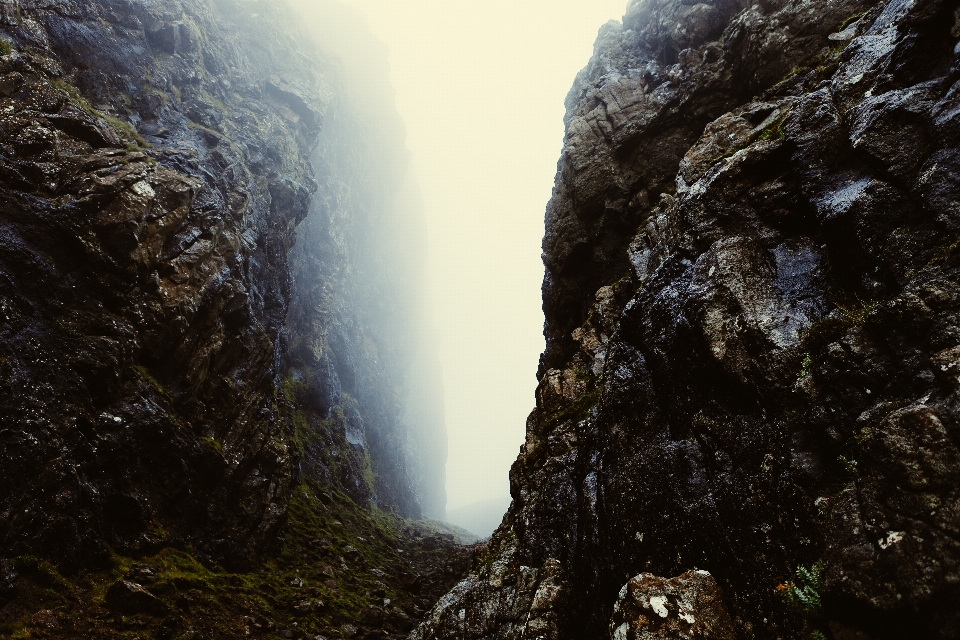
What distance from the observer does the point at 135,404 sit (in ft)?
66.6

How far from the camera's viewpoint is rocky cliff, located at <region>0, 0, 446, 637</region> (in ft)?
55.2

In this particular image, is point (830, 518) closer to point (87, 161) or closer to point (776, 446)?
point (776, 446)

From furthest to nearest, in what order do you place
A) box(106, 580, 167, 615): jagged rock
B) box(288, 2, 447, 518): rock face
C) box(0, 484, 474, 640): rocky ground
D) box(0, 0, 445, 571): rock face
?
1. box(288, 2, 447, 518): rock face
2. box(0, 0, 445, 571): rock face
3. box(106, 580, 167, 615): jagged rock
4. box(0, 484, 474, 640): rocky ground

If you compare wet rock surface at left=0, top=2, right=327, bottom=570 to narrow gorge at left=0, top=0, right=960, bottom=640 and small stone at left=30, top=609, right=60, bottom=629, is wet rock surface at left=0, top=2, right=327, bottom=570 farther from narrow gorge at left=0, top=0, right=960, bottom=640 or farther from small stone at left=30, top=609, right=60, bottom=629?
small stone at left=30, top=609, right=60, bottom=629

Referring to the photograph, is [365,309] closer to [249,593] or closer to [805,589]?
[249,593]

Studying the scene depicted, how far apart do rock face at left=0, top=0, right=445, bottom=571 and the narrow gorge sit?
0.48 feet

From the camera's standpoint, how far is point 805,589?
23.6ft

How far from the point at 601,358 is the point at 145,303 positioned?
2338cm

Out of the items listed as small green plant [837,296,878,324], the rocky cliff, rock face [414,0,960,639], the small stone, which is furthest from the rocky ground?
small green plant [837,296,878,324]

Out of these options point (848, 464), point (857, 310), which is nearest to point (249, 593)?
point (848, 464)

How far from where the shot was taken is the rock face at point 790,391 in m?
6.61

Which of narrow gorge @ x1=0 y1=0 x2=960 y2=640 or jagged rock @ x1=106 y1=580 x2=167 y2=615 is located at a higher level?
narrow gorge @ x1=0 y1=0 x2=960 y2=640

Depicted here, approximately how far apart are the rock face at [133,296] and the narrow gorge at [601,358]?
15cm

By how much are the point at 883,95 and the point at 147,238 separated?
30241mm
